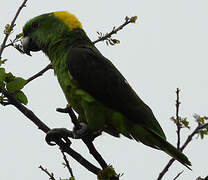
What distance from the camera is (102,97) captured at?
3.41 meters

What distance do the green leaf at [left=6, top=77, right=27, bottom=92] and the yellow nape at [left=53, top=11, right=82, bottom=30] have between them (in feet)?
5.49

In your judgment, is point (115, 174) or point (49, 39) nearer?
point (115, 174)

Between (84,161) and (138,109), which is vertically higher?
(138,109)

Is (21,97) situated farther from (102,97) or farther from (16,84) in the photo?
(102,97)

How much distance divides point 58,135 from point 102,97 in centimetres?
72

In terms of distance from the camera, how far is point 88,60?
368 centimetres

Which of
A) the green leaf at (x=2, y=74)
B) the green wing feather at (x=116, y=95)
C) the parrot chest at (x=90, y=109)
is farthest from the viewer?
the green wing feather at (x=116, y=95)

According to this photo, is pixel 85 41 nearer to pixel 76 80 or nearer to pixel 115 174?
pixel 76 80

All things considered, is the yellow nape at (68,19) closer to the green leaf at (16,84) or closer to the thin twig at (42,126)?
the green leaf at (16,84)

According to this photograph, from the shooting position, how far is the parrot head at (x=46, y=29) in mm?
4109

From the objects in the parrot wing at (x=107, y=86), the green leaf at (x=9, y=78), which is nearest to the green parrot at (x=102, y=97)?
the parrot wing at (x=107, y=86)

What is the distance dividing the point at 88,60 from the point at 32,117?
1364mm


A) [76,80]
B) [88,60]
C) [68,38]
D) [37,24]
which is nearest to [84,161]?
[76,80]

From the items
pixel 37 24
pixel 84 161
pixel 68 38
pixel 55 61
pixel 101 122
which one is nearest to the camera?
pixel 84 161
